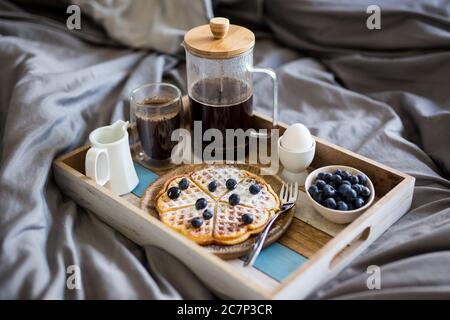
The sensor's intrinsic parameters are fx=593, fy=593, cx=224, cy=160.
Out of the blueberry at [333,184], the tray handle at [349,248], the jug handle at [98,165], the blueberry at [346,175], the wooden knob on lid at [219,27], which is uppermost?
the wooden knob on lid at [219,27]

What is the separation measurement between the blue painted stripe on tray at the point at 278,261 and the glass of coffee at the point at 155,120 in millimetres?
314

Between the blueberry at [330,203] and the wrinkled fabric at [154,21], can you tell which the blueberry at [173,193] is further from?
the wrinkled fabric at [154,21]

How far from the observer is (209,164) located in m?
1.15

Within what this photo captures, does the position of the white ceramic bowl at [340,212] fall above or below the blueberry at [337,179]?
below

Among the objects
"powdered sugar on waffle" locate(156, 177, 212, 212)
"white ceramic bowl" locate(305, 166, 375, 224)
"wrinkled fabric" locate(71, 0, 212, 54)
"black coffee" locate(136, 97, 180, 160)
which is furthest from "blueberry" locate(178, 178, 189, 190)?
"wrinkled fabric" locate(71, 0, 212, 54)

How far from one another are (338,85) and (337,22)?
0.49 feet

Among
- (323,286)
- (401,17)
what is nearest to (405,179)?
(323,286)

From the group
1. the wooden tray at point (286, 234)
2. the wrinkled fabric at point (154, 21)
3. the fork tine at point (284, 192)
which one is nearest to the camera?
the wooden tray at point (286, 234)

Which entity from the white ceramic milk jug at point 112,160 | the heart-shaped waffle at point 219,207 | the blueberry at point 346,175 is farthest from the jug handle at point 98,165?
the blueberry at point 346,175

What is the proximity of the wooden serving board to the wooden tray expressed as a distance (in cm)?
1

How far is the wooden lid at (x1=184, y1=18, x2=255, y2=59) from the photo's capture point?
1063 millimetres

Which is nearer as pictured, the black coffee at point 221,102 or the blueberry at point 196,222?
the blueberry at point 196,222

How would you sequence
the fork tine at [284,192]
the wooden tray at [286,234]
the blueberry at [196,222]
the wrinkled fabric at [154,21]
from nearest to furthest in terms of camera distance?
the wooden tray at [286,234]
the blueberry at [196,222]
the fork tine at [284,192]
the wrinkled fabric at [154,21]

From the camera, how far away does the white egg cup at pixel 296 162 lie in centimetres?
108
